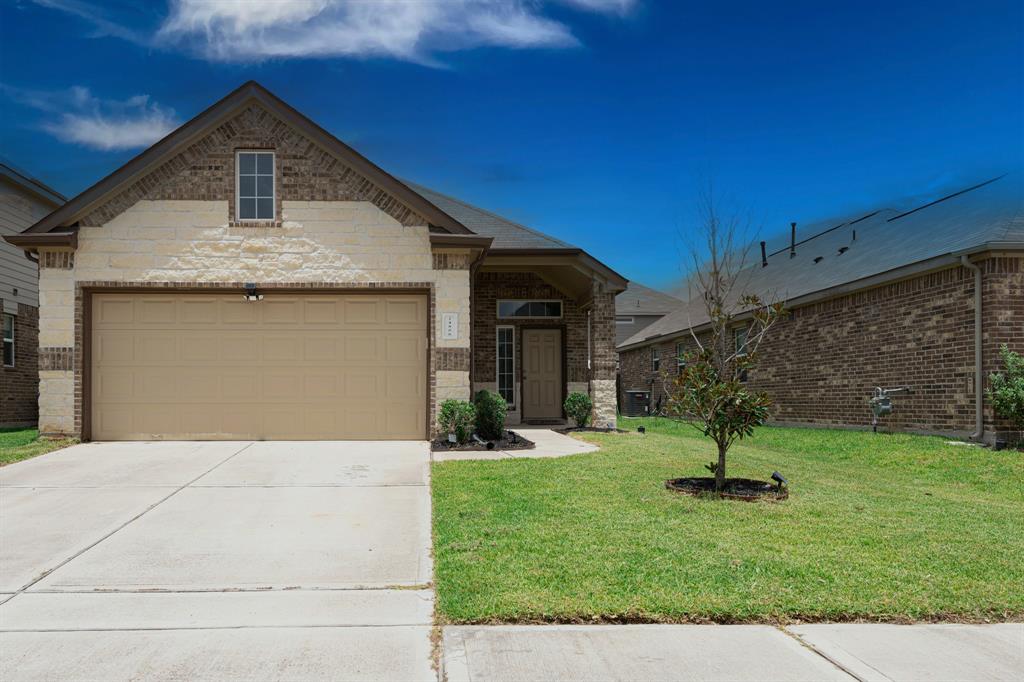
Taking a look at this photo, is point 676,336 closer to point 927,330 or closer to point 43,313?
point 927,330

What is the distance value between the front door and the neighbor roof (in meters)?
5.57

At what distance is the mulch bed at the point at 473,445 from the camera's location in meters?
12.2

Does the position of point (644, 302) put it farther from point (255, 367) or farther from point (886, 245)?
point (255, 367)

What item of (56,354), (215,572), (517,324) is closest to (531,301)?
(517,324)

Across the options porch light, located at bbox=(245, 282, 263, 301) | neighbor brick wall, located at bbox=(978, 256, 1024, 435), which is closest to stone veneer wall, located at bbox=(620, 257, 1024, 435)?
neighbor brick wall, located at bbox=(978, 256, 1024, 435)

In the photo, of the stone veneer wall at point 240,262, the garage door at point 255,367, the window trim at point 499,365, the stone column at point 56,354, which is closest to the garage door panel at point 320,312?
the garage door at point 255,367

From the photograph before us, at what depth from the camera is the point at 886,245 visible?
1853cm

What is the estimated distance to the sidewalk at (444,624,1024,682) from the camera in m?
3.87

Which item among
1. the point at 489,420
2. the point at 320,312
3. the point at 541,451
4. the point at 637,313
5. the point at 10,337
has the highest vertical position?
the point at 637,313

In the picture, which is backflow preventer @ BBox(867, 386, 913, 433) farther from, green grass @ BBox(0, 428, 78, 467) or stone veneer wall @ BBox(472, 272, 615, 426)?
green grass @ BBox(0, 428, 78, 467)

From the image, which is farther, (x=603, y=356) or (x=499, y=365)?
(x=499, y=365)

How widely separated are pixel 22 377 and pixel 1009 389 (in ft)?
70.1

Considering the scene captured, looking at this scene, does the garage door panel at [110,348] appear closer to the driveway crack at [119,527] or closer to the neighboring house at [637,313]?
the driveway crack at [119,527]

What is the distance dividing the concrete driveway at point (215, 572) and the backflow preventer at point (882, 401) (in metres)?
10.1
